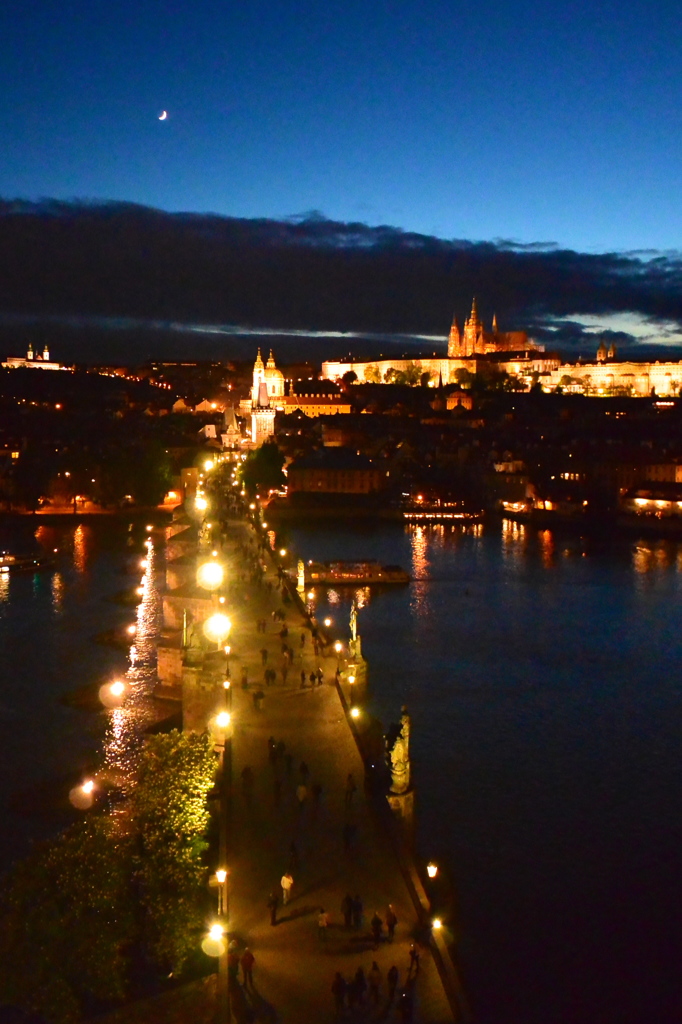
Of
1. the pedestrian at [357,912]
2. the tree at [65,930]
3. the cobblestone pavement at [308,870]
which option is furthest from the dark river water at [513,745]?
the tree at [65,930]

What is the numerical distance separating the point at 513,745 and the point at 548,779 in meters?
1.01

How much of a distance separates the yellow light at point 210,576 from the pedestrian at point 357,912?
305 inches

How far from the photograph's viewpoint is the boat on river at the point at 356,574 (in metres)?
23.1

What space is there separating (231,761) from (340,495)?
3281 centimetres

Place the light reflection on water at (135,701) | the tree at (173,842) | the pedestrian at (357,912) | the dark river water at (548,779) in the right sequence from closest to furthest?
the pedestrian at (357,912), the tree at (173,842), the dark river water at (548,779), the light reflection on water at (135,701)

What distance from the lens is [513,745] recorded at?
11.4m

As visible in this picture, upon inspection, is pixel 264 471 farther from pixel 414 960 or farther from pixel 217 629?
pixel 414 960

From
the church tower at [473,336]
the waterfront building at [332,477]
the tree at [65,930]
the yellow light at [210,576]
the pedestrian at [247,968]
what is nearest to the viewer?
the pedestrian at [247,968]

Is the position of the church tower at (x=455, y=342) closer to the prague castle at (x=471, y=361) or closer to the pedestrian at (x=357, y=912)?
the prague castle at (x=471, y=361)

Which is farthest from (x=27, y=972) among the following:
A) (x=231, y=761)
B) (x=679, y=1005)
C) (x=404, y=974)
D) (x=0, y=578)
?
(x=0, y=578)

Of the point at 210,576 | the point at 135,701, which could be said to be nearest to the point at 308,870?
the point at 135,701

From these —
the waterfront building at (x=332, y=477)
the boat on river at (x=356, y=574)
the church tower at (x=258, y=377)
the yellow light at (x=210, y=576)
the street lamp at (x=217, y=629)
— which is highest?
the church tower at (x=258, y=377)

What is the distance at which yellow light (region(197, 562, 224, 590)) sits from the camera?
1332 centimetres

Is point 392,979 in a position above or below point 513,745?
above
